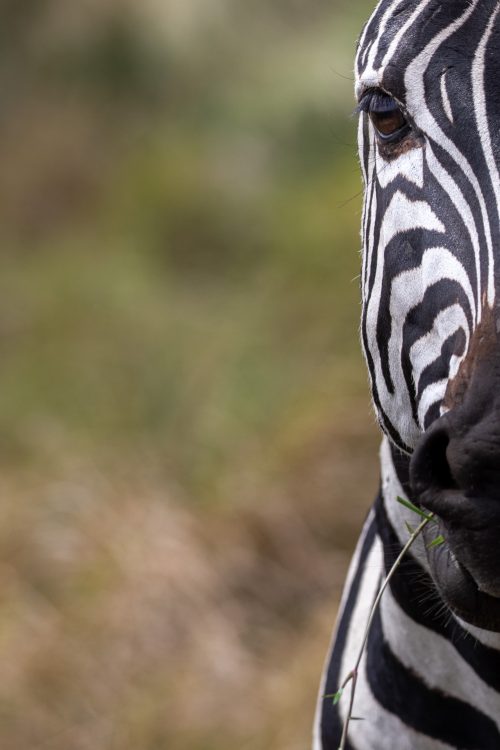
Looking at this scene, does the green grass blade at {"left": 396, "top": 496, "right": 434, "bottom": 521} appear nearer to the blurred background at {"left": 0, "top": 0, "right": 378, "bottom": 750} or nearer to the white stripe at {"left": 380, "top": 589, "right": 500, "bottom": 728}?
the white stripe at {"left": 380, "top": 589, "right": 500, "bottom": 728}

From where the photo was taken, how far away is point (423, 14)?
229 centimetres

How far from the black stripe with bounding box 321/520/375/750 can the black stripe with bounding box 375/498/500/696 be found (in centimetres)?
38

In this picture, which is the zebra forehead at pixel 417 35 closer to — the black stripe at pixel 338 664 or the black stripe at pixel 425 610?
the black stripe at pixel 425 610

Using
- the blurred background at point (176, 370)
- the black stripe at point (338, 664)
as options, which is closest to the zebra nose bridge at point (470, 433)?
the black stripe at point (338, 664)

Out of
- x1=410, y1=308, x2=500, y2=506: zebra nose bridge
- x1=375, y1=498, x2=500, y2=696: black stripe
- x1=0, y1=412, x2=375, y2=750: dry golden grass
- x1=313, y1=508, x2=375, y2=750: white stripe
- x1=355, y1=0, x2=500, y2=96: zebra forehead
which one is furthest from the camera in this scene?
x1=0, y1=412, x2=375, y2=750: dry golden grass

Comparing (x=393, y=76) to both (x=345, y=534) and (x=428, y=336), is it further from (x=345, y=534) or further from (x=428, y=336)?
(x=345, y=534)

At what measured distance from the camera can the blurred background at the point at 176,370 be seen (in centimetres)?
720

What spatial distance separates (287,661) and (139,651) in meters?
0.90

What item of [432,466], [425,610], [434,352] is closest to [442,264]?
[434,352]

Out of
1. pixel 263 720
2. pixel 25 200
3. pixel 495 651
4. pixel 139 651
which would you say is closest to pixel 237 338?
pixel 139 651

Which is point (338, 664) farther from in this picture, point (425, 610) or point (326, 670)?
point (425, 610)

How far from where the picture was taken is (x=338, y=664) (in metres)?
3.08

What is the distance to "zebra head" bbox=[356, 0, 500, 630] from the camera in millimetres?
1937

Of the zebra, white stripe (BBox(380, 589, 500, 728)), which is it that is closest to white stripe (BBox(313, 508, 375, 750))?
the zebra
